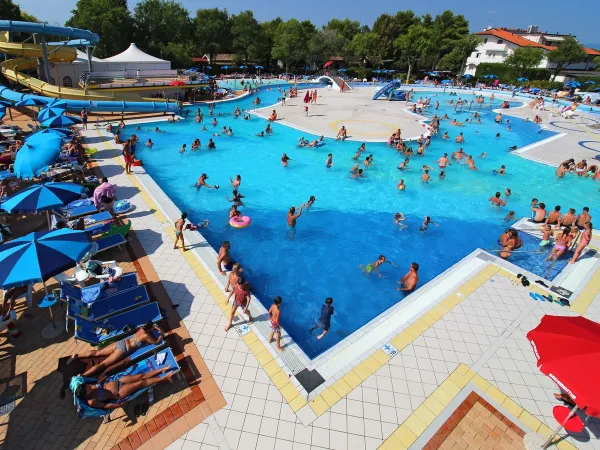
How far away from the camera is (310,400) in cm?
542

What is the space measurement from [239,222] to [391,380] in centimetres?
743

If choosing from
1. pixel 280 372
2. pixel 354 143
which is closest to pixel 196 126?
pixel 354 143

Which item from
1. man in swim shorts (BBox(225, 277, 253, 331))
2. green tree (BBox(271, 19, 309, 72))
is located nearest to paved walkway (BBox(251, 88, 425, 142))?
man in swim shorts (BBox(225, 277, 253, 331))

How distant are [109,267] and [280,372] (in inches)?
190

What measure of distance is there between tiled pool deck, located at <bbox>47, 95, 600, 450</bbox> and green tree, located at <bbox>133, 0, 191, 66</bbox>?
163 feet

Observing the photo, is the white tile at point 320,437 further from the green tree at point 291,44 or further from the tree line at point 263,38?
the green tree at point 291,44

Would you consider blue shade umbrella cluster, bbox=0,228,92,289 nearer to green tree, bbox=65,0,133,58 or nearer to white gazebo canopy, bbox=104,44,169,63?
white gazebo canopy, bbox=104,44,169,63

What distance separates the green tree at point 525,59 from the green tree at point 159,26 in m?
48.1

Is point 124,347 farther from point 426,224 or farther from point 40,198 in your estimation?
point 426,224

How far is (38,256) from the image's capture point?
5586mm

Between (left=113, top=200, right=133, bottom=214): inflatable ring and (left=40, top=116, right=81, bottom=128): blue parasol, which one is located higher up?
(left=40, top=116, right=81, bottom=128): blue parasol

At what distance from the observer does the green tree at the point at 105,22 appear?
142 feet

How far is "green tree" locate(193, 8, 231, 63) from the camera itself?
53.6 metres

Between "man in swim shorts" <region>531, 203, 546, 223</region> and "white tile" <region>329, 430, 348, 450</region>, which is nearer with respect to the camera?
"white tile" <region>329, 430, 348, 450</region>
